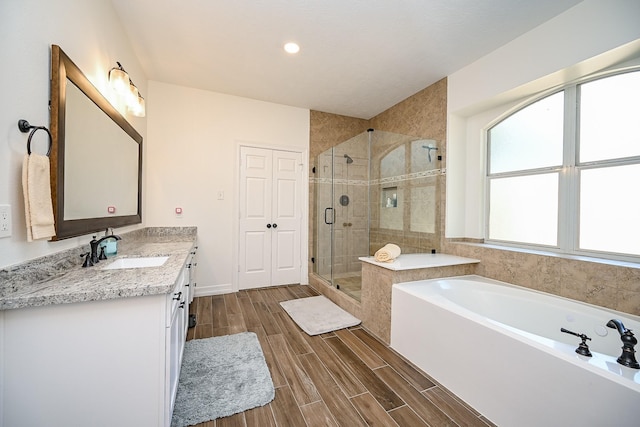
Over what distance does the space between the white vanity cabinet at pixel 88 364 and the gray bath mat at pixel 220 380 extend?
12.5 inches

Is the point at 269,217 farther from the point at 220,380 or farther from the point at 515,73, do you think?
the point at 515,73

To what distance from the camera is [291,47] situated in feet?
7.88

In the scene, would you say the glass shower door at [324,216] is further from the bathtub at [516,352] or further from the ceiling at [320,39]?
the bathtub at [516,352]

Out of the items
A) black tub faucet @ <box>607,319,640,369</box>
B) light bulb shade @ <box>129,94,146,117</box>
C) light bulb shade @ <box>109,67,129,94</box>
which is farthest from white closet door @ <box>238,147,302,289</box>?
black tub faucet @ <box>607,319,640,369</box>

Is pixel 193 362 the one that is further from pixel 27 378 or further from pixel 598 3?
pixel 598 3

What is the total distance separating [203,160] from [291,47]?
71.1 inches

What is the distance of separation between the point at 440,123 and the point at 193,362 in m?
3.44

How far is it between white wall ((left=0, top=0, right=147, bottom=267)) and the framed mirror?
0.21ft

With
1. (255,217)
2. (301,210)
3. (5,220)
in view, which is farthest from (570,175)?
(5,220)

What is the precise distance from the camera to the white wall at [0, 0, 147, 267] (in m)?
0.96

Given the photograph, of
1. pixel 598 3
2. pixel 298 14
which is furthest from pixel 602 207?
pixel 298 14

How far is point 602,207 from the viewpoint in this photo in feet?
6.30

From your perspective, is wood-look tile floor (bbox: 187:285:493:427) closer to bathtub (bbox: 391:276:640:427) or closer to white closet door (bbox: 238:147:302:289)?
bathtub (bbox: 391:276:640:427)

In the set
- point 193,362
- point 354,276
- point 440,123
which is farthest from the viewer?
point 354,276
